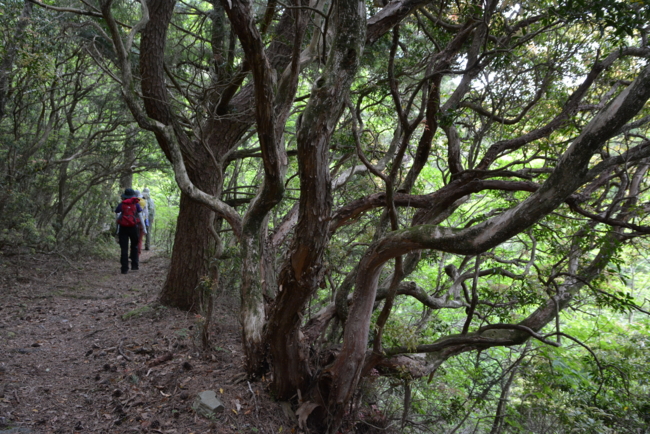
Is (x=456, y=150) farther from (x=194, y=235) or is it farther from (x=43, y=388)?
(x=43, y=388)

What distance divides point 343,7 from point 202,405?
3852 millimetres

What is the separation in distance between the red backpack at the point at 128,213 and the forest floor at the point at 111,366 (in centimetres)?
153

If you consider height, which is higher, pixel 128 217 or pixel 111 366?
pixel 128 217

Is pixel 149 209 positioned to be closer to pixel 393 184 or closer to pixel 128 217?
pixel 128 217

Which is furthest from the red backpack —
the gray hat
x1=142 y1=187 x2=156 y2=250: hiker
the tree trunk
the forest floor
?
x1=142 y1=187 x2=156 y2=250: hiker

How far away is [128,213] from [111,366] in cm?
440

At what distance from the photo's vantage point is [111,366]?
4559 millimetres

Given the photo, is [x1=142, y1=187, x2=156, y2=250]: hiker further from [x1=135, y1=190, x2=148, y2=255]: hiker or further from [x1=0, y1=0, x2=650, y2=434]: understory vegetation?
[x1=0, y1=0, x2=650, y2=434]: understory vegetation

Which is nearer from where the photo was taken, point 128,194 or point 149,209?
point 128,194

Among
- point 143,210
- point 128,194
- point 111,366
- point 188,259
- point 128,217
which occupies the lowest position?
point 111,366

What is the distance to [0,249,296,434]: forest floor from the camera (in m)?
3.66

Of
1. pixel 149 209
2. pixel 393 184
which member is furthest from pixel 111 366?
pixel 149 209

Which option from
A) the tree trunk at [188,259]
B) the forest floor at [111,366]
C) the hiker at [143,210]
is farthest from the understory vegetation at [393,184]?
the hiker at [143,210]

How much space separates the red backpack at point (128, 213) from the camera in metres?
8.12
